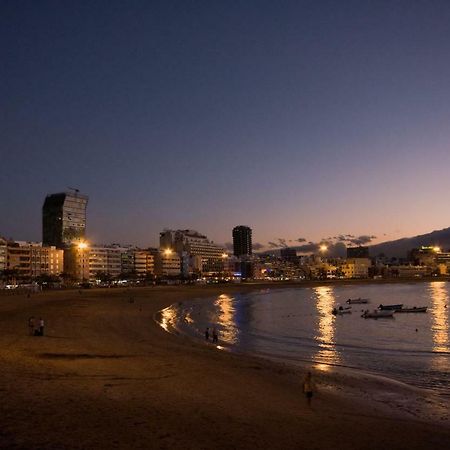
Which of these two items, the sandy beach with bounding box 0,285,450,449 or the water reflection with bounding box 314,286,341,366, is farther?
the water reflection with bounding box 314,286,341,366

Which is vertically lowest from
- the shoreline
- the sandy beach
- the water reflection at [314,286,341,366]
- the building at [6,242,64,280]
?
the water reflection at [314,286,341,366]

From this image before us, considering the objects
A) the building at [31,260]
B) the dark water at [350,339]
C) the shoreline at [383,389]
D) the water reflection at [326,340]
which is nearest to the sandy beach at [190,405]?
the shoreline at [383,389]

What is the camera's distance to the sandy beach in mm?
12883

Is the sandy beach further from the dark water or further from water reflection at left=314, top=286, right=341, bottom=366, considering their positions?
water reflection at left=314, top=286, right=341, bottom=366

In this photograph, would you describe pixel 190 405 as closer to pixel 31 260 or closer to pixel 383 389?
pixel 383 389

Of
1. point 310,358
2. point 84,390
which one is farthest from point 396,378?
point 84,390

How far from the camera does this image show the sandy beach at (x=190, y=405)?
12.9 meters

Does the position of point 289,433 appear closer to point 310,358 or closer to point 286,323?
point 310,358

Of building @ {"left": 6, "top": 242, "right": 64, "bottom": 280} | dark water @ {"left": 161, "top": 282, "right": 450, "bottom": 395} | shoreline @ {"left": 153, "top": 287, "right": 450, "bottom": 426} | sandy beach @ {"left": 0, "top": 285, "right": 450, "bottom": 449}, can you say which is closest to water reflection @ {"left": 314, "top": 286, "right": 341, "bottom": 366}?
dark water @ {"left": 161, "top": 282, "right": 450, "bottom": 395}

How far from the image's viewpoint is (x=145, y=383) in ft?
64.8

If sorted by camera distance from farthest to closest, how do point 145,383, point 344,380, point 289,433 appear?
1. point 344,380
2. point 145,383
3. point 289,433

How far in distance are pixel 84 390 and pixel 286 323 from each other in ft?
135

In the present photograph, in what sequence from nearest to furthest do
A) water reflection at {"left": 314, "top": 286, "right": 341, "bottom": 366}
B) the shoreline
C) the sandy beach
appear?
the sandy beach < the shoreline < water reflection at {"left": 314, "top": 286, "right": 341, "bottom": 366}

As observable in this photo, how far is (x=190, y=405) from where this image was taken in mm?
16641
